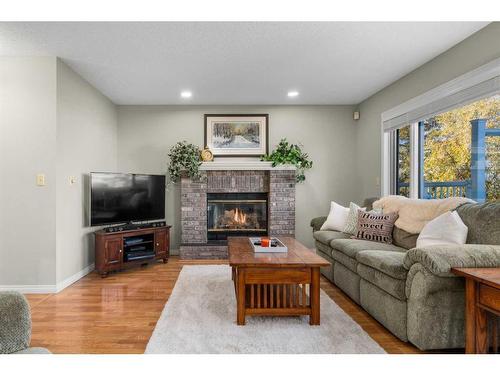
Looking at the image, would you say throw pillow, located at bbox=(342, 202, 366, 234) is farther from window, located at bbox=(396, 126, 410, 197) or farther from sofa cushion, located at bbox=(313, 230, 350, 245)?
window, located at bbox=(396, 126, 410, 197)

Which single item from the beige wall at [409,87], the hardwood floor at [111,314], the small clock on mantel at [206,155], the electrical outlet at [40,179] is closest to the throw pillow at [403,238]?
the hardwood floor at [111,314]

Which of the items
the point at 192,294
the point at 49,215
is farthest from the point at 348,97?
the point at 49,215

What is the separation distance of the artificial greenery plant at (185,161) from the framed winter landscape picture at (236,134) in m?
0.42

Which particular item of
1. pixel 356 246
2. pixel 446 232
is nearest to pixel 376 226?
pixel 356 246

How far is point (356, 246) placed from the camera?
2969 millimetres

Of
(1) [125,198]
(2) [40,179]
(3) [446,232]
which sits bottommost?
(3) [446,232]

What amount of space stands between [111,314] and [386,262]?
91.1 inches

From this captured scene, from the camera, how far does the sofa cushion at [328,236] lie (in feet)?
11.7

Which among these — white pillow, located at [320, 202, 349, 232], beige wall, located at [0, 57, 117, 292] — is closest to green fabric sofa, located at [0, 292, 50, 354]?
beige wall, located at [0, 57, 117, 292]

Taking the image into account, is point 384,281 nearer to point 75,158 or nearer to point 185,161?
point 185,161

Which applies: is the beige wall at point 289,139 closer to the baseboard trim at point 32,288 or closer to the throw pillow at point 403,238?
the throw pillow at point 403,238

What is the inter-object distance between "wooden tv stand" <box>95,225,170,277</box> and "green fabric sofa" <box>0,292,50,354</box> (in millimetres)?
2879
